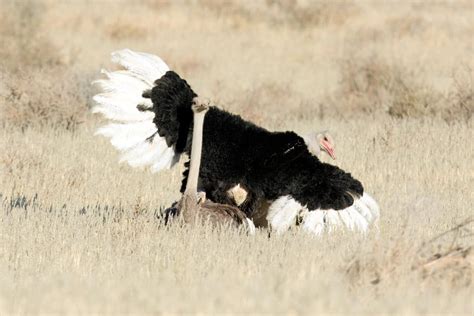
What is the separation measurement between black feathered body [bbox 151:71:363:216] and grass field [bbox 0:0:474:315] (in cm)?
36

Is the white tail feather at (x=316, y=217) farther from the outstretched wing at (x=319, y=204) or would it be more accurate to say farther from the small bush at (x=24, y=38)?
the small bush at (x=24, y=38)

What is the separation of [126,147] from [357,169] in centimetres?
422

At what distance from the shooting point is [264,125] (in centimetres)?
1580

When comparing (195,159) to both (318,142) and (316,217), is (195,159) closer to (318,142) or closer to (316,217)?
(316,217)

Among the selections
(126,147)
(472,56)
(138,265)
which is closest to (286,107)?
(472,56)

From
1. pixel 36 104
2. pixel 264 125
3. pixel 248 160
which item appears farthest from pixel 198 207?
pixel 264 125

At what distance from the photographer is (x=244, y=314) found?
17.5ft

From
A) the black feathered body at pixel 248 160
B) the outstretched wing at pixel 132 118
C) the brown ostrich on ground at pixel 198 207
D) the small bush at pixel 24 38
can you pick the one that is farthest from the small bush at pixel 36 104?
the brown ostrich on ground at pixel 198 207

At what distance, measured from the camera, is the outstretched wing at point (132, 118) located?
873 cm

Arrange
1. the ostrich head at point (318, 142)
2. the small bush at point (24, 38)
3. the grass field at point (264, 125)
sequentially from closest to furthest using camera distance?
1. the grass field at point (264, 125)
2. the ostrich head at point (318, 142)
3. the small bush at point (24, 38)

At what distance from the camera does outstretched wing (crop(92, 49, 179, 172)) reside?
28.7 ft

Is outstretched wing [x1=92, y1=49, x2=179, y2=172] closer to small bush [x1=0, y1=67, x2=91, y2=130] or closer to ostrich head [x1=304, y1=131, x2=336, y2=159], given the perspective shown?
ostrich head [x1=304, y1=131, x2=336, y2=159]

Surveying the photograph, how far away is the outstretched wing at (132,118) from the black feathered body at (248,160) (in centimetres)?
8

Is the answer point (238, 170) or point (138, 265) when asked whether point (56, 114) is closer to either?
point (238, 170)
